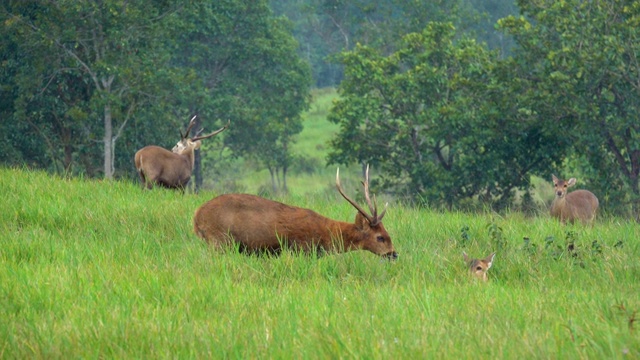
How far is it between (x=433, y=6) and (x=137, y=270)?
36794 mm

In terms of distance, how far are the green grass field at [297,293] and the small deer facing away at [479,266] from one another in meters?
0.09

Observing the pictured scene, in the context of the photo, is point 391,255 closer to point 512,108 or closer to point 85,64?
point 512,108

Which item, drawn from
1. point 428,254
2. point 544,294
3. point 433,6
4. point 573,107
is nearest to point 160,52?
point 573,107

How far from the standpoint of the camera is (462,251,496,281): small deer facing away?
28.8ft

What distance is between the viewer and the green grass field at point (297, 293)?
226 inches

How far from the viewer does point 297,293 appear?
24.9 ft

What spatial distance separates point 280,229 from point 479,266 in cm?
204

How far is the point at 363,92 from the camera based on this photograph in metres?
27.9

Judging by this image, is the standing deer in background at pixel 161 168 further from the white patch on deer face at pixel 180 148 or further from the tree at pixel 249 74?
the tree at pixel 249 74

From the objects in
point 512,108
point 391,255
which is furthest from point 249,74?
point 391,255

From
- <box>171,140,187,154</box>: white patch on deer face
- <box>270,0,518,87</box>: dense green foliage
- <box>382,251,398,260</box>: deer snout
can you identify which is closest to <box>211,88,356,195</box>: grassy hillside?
<box>270,0,518,87</box>: dense green foliage

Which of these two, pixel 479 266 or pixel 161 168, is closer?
pixel 479 266

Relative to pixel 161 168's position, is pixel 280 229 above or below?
above

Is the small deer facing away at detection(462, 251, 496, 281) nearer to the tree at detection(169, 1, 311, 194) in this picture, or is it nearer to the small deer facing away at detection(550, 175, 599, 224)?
the small deer facing away at detection(550, 175, 599, 224)
